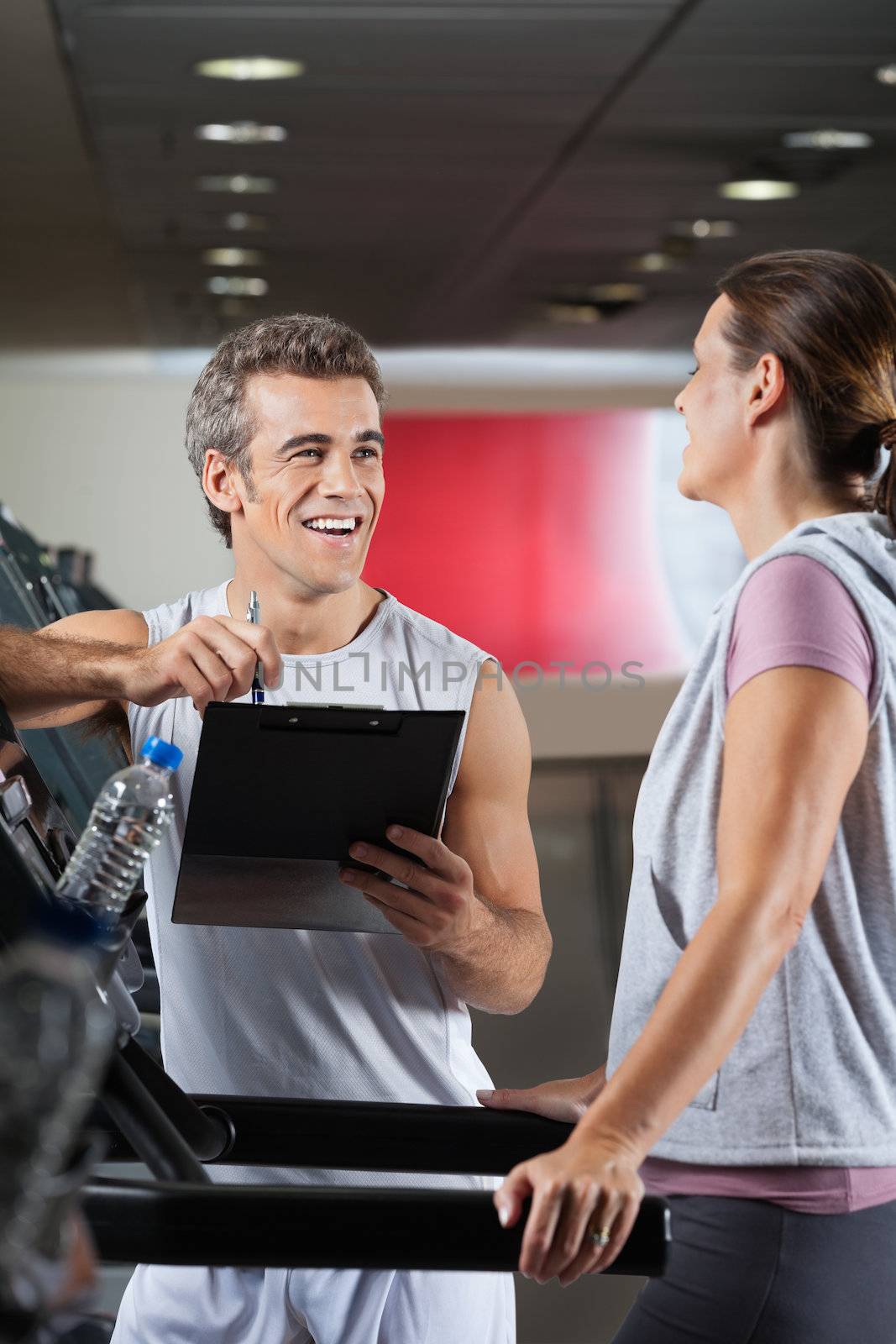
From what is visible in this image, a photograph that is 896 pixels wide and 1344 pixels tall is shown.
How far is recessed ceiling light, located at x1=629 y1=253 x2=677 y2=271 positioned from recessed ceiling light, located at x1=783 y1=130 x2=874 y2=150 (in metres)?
1.61

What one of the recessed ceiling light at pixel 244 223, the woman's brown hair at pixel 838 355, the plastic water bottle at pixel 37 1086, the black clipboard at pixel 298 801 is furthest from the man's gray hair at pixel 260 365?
the recessed ceiling light at pixel 244 223

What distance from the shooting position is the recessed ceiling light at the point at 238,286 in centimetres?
787

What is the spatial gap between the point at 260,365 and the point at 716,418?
0.80 meters

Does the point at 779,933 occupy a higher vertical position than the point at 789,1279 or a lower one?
higher

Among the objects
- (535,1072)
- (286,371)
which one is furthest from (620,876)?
(286,371)

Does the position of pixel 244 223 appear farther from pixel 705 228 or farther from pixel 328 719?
pixel 328 719

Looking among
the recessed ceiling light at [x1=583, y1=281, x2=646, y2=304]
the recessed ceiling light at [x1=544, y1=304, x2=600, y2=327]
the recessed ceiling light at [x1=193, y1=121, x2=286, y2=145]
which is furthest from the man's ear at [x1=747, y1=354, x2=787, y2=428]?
the recessed ceiling light at [x1=544, y1=304, x2=600, y2=327]

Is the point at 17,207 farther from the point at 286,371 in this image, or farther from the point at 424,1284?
the point at 424,1284

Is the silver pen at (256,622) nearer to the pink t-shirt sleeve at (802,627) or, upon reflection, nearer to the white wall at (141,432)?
the pink t-shirt sleeve at (802,627)

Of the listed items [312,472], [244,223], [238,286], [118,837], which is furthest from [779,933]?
[238,286]

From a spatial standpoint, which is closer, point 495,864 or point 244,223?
point 495,864

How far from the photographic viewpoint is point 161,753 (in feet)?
3.76

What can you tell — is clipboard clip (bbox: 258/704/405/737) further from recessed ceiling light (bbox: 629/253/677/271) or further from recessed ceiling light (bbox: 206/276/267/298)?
recessed ceiling light (bbox: 206/276/267/298)

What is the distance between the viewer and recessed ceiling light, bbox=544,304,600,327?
8531 mm
